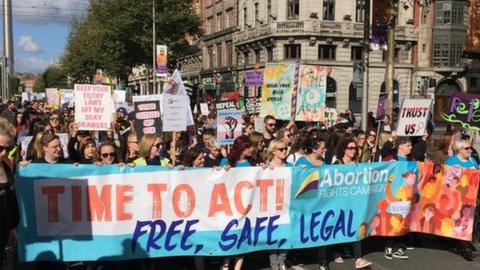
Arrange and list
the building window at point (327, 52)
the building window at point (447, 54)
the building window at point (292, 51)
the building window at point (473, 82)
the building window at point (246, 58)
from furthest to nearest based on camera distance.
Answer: the building window at point (246, 58), the building window at point (473, 82), the building window at point (447, 54), the building window at point (327, 52), the building window at point (292, 51)

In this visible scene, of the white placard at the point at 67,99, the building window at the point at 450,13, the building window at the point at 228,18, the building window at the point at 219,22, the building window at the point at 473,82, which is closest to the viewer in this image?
the white placard at the point at 67,99

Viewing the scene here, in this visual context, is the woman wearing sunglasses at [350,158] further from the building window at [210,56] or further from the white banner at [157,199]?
the building window at [210,56]

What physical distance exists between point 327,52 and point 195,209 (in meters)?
44.2

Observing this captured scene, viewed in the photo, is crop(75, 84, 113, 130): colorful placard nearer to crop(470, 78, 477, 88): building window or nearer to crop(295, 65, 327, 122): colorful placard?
crop(295, 65, 327, 122): colorful placard

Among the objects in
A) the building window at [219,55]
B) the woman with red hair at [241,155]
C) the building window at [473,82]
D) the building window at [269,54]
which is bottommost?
the woman with red hair at [241,155]

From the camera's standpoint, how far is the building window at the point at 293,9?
Answer: 1921 inches

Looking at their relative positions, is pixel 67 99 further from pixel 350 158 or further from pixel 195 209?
pixel 195 209

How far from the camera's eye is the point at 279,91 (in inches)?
490

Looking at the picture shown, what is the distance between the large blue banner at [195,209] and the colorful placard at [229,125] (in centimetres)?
442

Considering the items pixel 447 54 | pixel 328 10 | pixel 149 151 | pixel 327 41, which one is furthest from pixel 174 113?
pixel 447 54

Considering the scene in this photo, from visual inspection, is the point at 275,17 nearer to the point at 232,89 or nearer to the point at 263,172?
the point at 232,89

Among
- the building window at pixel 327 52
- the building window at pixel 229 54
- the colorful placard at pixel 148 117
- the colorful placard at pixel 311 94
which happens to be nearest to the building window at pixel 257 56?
the building window at pixel 327 52

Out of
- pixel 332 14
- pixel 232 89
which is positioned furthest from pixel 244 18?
pixel 332 14

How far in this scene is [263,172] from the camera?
641cm
